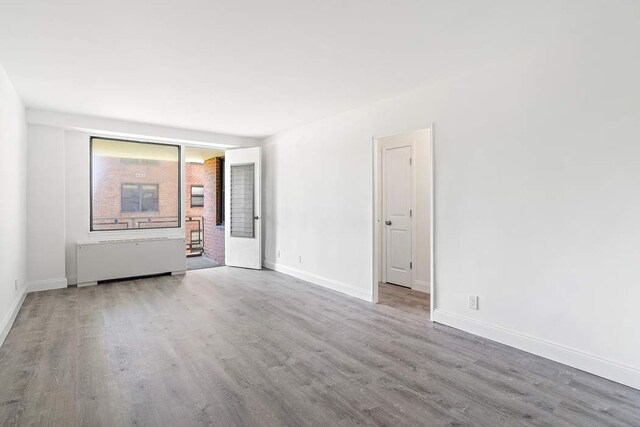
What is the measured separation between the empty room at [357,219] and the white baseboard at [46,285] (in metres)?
0.02

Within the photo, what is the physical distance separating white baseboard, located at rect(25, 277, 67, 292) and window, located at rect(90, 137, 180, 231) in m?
0.89

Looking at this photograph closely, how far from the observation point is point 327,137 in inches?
200

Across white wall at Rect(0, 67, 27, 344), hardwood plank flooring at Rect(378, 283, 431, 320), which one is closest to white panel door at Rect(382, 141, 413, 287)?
hardwood plank flooring at Rect(378, 283, 431, 320)

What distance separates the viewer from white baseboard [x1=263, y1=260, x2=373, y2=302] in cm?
448

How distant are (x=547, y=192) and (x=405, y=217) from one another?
99.3 inches

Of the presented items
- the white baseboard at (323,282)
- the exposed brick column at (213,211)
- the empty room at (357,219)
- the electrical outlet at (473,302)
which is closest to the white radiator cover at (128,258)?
the empty room at (357,219)

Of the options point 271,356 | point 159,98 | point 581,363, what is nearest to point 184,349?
point 271,356

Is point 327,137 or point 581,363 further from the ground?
point 327,137

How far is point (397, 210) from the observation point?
210 inches

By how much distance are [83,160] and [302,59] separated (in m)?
4.25

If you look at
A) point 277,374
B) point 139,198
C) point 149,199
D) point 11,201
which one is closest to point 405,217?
point 277,374

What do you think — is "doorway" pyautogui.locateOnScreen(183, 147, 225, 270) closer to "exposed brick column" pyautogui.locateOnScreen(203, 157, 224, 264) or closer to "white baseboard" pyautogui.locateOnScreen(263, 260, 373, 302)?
"exposed brick column" pyautogui.locateOnScreen(203, 157, 224, 264)

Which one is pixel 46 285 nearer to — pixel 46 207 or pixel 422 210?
pixel 46 207

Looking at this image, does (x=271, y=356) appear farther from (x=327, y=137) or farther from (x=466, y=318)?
(x=327, y=137)
